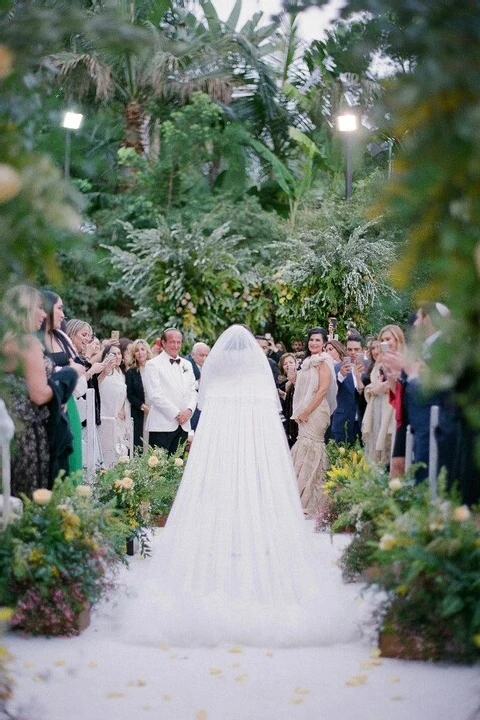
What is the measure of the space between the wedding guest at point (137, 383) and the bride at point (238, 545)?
15.2 ft

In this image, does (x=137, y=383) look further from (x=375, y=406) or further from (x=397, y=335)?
(x=397, y=335)

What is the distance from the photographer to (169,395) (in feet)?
39.8

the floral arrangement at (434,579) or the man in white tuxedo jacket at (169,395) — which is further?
the man in white tuxedo jacket at (169,395)

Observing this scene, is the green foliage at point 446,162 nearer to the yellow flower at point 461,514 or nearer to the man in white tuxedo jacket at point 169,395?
the yellow flower at point 461,514

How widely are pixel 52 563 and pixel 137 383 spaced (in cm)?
640

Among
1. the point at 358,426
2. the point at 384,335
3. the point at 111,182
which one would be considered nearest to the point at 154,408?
the point at 358,426

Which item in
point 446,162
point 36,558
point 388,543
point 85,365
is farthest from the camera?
point 85,365

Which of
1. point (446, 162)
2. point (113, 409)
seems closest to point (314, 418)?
point (113, 409)

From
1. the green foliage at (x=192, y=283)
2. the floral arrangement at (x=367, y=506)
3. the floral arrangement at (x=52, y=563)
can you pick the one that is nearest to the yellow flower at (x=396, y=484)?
the floral arrangement at (x=367, y=506)

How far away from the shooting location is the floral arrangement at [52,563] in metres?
6.05

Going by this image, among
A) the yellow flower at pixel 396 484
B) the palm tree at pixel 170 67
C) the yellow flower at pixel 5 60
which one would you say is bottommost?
the yellow flower at pixel 396 484

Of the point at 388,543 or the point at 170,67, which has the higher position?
the point at 170,67

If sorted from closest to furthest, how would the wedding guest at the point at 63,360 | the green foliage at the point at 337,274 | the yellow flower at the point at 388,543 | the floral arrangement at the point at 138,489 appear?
the yellow flower at the point at 388,543, the wedding guest at the point at 63,360, the floral arrangement at the point at 138,489, the green foliage at the point at 337,274

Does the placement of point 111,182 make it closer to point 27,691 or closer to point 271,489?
point 271,489
